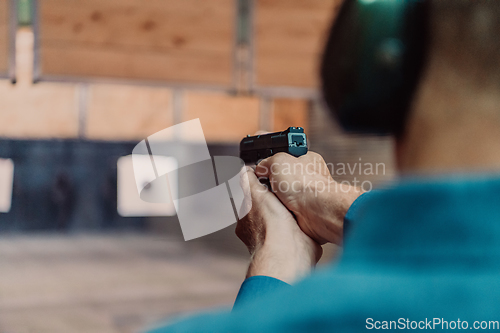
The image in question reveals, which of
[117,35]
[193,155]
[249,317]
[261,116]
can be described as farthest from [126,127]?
A: [249,317]

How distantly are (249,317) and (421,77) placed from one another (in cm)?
17

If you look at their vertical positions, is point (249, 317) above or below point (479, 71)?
below

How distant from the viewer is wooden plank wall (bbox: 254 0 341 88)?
298cm

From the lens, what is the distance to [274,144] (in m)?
0.84

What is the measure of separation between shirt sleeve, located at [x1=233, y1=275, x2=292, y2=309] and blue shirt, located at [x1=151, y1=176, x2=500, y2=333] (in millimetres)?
249

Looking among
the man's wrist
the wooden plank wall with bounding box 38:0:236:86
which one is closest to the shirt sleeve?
the man's wrist

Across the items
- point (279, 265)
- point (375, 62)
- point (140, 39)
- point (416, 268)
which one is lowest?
point (279, 265)

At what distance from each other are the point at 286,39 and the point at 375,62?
2857mm

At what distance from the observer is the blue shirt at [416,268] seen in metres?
0.24

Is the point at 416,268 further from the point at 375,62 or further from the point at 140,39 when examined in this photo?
the point at 140,39

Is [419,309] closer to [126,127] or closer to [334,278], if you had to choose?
[334,278]

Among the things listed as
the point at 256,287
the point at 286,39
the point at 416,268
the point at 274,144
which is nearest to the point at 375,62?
the point at 416,268

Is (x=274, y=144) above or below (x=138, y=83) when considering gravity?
below

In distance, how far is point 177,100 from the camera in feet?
10.1
